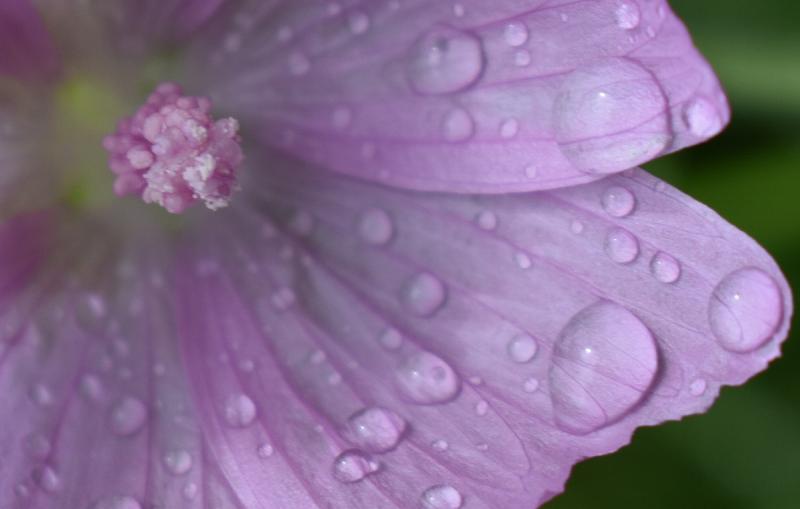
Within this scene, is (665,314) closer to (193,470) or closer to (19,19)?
(193,470)

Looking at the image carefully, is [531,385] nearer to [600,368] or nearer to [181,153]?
[600,368]

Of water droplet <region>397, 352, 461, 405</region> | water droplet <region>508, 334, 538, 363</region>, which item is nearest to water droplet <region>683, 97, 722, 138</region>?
water droplet <region>508, 334, 538, 363</region>

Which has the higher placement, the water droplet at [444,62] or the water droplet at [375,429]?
the water droplet at [444,62]

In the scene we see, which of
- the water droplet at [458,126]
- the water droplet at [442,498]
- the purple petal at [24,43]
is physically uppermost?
the purple petal at [24,43]

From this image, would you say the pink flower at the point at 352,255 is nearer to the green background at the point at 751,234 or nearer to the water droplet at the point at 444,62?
the water droplet at the point at 444,62

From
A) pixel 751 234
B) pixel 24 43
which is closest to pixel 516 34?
pixel 24 43

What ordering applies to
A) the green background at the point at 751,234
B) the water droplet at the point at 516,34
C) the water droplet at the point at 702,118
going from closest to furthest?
the water droplet at the point at 702,118 → the water droplet at the point at 516,34 → the green background at the point at 751,234

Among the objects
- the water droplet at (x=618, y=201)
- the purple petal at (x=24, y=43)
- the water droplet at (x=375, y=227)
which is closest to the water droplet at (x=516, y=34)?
the water droplet at (x=618, y=201)

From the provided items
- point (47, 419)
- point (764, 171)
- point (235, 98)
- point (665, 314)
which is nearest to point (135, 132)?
point (235, 98)
